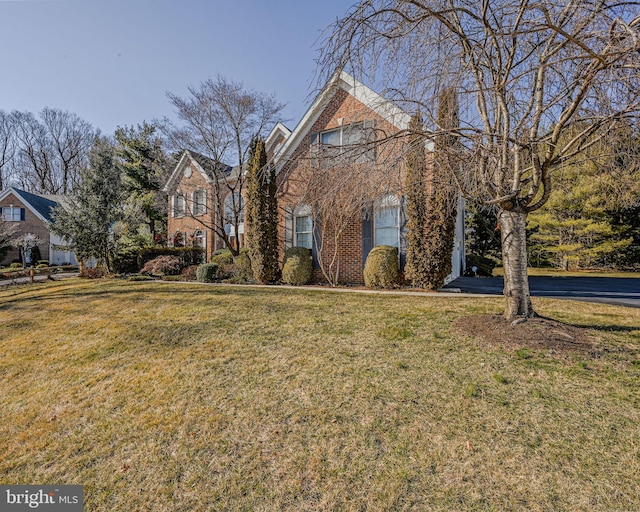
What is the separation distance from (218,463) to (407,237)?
26.0ft

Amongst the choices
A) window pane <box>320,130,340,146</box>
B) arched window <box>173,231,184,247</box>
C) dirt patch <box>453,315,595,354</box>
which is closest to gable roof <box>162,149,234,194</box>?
arched window <box>173,231,184,247</box>

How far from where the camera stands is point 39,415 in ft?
11.9

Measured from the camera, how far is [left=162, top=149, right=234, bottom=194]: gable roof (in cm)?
1661

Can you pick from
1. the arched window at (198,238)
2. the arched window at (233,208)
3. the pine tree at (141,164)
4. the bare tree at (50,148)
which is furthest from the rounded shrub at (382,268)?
the bare tree at (50,148)

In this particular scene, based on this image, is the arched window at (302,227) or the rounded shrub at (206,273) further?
the rounded shrub at (206,273)

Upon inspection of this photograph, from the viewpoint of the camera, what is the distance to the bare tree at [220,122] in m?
15.1

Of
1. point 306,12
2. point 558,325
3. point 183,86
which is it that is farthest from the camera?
point 183,86

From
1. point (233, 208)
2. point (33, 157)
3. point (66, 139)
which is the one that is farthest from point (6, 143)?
point (233, 208)

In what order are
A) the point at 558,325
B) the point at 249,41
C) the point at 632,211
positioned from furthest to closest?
the point at 632,211 < the point at 249,41 < the point at 558,325

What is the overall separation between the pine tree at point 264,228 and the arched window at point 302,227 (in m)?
0.97

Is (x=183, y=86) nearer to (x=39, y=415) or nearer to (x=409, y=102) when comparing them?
(x=409, y=102)

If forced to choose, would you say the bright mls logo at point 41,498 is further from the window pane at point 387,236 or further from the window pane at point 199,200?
the window pane at point 199,200

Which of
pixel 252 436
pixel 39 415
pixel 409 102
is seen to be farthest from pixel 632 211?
pixel 39 415

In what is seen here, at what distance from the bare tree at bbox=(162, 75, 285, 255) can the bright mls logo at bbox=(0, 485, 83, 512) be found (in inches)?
537
